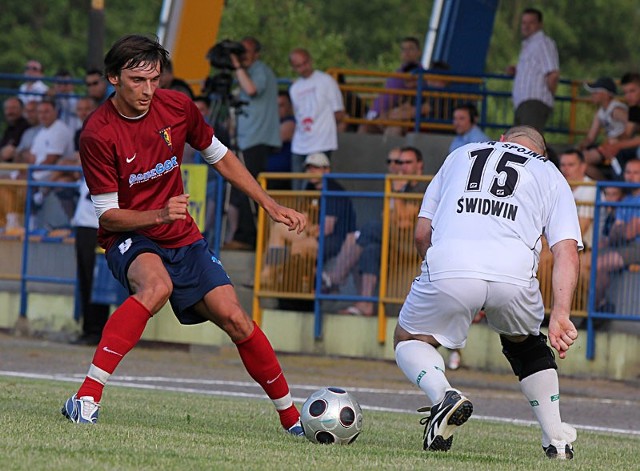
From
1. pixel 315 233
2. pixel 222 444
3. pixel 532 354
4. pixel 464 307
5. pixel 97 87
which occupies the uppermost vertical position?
pixel 97 87

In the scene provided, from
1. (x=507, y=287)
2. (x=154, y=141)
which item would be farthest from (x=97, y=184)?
(x=507, y=287)

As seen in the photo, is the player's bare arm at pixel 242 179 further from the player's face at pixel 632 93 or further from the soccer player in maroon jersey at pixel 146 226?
the player's face at pixel 632 93

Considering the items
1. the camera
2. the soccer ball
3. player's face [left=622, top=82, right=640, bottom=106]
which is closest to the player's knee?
the soccer ball

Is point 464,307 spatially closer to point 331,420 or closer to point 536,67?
point 331,420

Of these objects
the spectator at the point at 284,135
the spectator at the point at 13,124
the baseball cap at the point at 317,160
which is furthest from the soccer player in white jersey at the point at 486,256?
the spectator at the point at 13,124

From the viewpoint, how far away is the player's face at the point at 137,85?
8.04 metres

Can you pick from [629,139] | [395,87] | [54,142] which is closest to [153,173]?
[629,139]

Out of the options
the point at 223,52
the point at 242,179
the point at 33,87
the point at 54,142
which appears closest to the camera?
the point at 242,179

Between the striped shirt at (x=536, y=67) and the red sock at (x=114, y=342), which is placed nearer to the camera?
the red sock at (x=114, y=342)

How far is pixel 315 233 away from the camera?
16.6 m

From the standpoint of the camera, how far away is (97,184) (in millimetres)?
8062

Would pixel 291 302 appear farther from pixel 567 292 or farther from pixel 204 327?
pixel 567 292

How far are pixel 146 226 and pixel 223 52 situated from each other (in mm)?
9858

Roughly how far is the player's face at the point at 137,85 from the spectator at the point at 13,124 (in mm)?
13269
